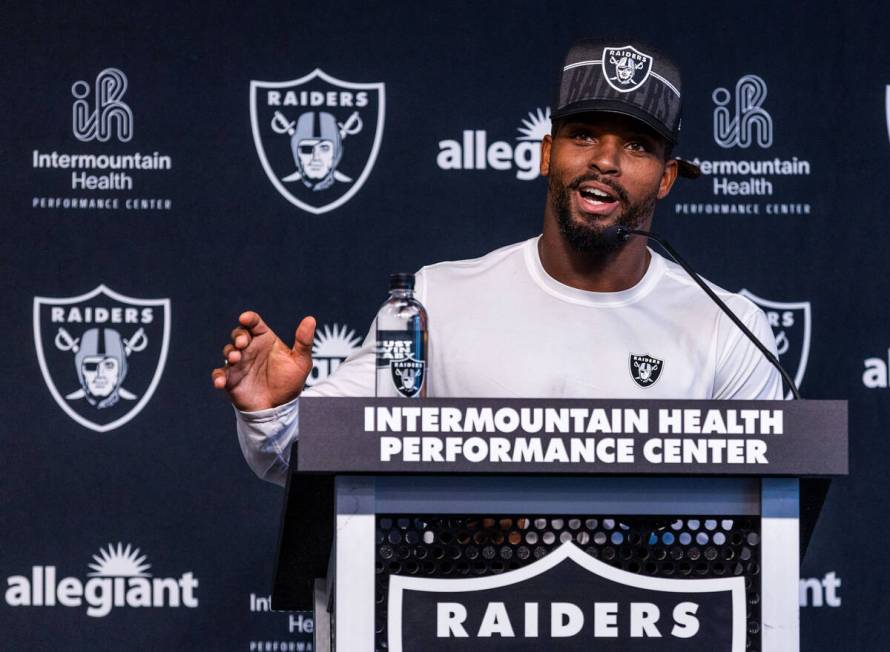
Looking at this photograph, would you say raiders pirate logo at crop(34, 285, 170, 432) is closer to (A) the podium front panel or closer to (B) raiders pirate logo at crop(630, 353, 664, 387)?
(B) raiders pirate logo at crop(630, 353, 664, 387)

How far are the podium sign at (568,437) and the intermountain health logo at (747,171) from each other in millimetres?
1812

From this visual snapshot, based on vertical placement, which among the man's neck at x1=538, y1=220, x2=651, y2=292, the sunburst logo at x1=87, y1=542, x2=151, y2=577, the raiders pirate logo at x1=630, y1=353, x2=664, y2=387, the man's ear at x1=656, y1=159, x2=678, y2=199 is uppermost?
the man's ear at x1=656, y1=159, x2=678, y2=199

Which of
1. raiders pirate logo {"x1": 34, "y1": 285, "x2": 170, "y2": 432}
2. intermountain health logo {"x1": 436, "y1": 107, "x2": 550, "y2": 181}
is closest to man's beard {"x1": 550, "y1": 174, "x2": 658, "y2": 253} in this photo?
intermountain health logo {"x1": 436, "y1": 107, "x2": 550, "y2": 181}

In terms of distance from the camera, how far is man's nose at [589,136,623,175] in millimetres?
1918

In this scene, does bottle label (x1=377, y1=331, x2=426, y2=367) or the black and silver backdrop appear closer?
bottle label (x1=377, y1=331, x2=426, y2=367)

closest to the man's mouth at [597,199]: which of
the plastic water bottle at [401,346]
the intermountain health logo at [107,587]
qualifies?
the plastic water bottle at [401,346]

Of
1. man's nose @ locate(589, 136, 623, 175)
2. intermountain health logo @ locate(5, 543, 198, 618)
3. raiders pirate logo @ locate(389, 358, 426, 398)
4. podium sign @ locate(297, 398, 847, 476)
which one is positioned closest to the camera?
podium sign @ locate(297, 398, 847, 476)

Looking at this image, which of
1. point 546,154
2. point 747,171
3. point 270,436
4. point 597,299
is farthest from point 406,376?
point 747,171

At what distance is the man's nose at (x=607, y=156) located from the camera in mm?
1918

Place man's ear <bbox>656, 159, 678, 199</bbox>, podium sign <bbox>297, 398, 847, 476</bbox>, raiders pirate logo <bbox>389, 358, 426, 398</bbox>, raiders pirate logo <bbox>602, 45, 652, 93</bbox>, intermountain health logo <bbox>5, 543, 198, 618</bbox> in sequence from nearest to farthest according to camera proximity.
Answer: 1. podium sign <bbox>297, 398, 847, 476</bbox>
2. raiders pirate logo <bbox>389, 358, 426, 398</bbox>
3. raiders pirate logo <bbox>602, 45, 652, 93</bbox>
4. man's ear <bbox>656, 159, 678, 199</bbox>
5. intermountain health logo <bbox>5, 543, 198, 618</bbox>

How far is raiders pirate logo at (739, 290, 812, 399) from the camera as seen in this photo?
9.73ft

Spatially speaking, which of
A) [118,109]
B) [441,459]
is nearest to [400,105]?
[118,109]

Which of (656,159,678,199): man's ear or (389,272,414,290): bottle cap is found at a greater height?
(656,159,678,199): man's ear

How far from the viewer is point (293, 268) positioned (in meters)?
2.96
